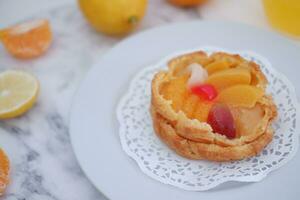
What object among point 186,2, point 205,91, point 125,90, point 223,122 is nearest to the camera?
point 223,122

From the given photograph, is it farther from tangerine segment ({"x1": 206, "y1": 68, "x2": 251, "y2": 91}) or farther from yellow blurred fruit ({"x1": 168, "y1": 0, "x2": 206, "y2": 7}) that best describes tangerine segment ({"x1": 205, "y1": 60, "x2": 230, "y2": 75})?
yellow blurred fruit ({"x1": 168, "y1": 0, "x2": 206, "y2": 7})

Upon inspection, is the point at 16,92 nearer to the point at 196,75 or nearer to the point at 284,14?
the point at 196,75

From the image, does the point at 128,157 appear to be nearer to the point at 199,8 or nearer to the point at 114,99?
the point at 114,99

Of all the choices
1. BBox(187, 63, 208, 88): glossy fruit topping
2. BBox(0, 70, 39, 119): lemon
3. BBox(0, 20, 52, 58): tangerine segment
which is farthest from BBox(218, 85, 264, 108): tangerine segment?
BBox(0, 20, 52, 58): tangerine segment

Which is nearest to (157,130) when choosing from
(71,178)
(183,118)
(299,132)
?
(183,118)

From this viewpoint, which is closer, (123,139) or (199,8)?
(123,139)

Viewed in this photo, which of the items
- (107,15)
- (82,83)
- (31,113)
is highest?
(107,15)

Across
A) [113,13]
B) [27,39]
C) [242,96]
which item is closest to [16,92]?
[27,39]
